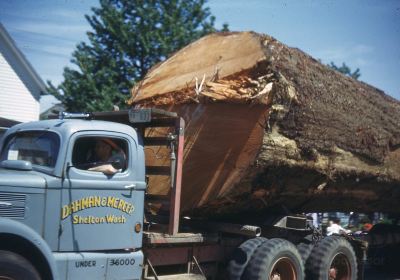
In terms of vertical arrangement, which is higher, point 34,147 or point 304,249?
point 34,147

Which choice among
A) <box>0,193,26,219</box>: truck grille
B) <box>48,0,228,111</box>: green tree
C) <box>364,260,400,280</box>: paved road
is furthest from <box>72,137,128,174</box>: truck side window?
<box>48,0,228,111</box>: green tree

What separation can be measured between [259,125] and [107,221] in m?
2.14

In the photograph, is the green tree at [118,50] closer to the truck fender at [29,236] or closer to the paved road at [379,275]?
→ the paved road at [379,275]

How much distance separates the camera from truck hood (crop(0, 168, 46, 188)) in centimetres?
484

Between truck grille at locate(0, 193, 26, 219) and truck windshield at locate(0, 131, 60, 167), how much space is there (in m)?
0.51

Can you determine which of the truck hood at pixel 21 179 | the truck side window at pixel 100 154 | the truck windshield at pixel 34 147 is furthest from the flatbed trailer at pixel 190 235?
the truck hood at pixel 21 179

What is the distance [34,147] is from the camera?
5535 mm

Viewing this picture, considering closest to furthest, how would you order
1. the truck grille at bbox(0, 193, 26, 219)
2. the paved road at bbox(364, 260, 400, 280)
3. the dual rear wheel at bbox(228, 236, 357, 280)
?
Answer: the truck grille at bbox(0, 193, 26, 219), the dual rear wheel at bbox(228, 236, 357, 280), the paved road at bbox(364, 260, 400, 280)

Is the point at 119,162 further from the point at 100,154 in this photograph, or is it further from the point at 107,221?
the point at 107,221

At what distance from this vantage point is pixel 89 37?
22.0 meters

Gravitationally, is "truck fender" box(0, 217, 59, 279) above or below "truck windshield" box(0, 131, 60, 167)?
below

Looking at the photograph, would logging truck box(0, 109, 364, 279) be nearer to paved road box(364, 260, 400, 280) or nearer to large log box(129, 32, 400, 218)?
large log box(129, 32, 400, 218)

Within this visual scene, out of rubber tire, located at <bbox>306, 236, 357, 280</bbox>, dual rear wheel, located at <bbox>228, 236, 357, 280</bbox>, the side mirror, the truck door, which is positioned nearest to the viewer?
the truck door

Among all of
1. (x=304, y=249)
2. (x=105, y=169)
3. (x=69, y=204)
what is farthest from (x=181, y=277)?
(x=304, y=249)
